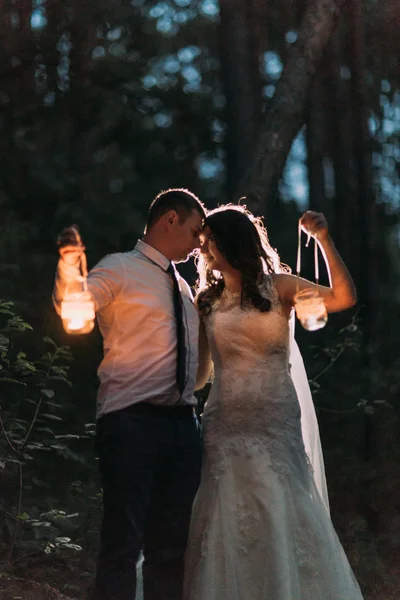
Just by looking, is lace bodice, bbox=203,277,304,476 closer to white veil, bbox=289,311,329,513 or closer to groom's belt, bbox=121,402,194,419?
white veil, bbox=289,311,329,513

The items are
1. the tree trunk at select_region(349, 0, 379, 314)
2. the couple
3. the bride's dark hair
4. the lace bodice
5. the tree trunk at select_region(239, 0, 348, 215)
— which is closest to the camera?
the couple

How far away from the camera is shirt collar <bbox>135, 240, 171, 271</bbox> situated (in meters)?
4.15

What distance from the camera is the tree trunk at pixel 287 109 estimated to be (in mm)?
7203

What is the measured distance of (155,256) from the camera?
416 cm

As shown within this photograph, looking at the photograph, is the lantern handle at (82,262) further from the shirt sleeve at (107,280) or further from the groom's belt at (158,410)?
the groom's belt at (158,410)

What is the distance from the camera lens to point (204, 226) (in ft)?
14.7

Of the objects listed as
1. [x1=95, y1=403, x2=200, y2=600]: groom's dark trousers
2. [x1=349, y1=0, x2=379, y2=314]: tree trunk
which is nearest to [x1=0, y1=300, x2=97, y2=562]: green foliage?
[x1=95, y1=403, x2=200, y2=600]: groom's dark trousers

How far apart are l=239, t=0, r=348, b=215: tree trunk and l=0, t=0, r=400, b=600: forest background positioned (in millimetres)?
13

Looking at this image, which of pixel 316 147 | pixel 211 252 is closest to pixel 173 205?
pixel 211 252

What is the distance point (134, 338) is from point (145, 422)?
0.36m

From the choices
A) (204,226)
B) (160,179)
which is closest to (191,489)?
(204,226)

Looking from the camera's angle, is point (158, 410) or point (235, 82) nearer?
point (158, 410)

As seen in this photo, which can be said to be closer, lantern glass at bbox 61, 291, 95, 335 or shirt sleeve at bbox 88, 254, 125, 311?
lantern glass at bbox 61, 291, 95, 335

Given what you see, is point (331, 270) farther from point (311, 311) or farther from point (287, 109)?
point (287, 109)
